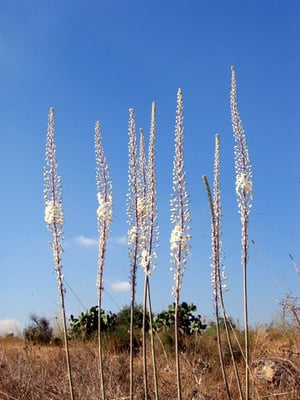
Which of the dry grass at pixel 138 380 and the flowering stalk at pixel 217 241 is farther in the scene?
the dry grass at pixel 138 380

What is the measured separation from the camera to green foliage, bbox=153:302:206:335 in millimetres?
17156

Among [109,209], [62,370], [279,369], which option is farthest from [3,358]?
[109,209]

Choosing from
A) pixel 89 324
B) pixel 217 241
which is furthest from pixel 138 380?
pixel 89 324

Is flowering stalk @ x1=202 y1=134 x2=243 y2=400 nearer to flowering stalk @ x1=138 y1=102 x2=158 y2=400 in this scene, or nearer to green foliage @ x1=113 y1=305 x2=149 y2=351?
flowering stalk @ x1=138 y1=102 x2=158 y2=400

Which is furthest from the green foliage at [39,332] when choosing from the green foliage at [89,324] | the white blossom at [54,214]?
the white blossom at [54,214]

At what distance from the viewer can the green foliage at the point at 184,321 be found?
1716cm

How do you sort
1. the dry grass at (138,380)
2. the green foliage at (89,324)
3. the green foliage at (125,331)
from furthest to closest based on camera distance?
the green foliage at (89,324)
the green foliage at (125,331)
the dry grass at (138,380)

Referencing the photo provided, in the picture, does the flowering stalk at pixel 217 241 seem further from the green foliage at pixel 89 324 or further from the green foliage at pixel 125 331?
the green foliage at pixel 89 324

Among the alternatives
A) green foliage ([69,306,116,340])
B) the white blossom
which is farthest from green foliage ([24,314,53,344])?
the white blossom

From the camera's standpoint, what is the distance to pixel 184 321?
57.3ft

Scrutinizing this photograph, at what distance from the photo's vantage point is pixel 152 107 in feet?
20.5

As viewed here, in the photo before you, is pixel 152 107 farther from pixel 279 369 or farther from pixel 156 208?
pixel 279 369

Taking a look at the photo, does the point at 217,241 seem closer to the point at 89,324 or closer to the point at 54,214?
the point at 54,214

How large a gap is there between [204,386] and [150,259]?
17.7 feet
